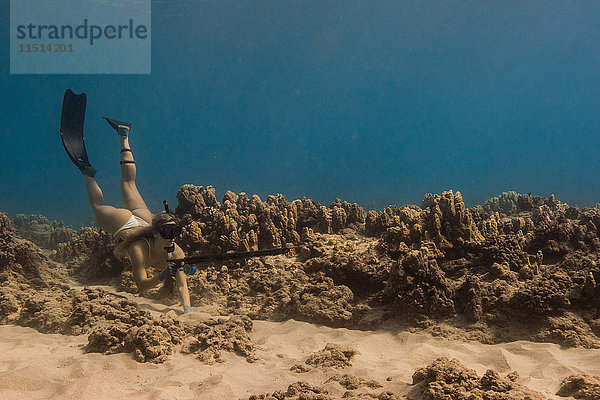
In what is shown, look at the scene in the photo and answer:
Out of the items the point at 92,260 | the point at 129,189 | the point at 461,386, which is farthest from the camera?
the point at 92,260

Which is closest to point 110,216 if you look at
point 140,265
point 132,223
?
point 132,223

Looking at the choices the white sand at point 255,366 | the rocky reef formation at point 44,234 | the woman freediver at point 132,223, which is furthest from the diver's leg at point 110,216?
the rocky reef formation at point 44,234

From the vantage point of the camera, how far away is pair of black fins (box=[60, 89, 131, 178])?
18.3ft

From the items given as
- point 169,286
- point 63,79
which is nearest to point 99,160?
point 63,79

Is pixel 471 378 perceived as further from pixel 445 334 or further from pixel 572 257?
pixel 572 257

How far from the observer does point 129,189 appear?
17.2 ft

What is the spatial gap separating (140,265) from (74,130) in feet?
10.8

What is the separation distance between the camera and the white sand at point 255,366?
7.83 feet

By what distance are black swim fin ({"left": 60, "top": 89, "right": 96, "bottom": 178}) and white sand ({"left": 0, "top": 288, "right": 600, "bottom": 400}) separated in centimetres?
267

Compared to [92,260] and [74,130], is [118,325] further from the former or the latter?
[92,260]

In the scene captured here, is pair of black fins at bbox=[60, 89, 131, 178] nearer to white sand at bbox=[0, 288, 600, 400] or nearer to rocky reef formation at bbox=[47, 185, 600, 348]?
rocky reef formation at bbox=[47, 185, 600, 348]

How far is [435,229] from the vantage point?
18.8 feet

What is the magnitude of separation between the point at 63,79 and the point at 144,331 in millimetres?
149107

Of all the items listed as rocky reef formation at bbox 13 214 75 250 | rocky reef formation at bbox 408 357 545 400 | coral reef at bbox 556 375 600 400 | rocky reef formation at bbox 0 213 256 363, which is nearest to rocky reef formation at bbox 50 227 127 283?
rocky reef formation at bbox 0 213 256 363
